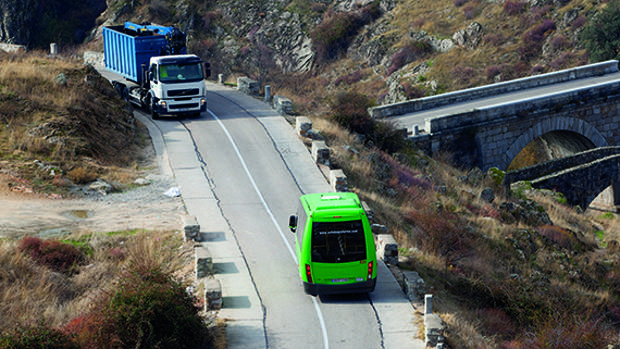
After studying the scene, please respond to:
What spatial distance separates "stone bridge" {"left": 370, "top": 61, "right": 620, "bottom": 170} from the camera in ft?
106

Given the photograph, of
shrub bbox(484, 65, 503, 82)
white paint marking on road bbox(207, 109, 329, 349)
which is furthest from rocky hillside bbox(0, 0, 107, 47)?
white paint marking on road bbox(207, 109, 329, 349)

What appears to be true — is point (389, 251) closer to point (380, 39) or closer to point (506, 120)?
point (506, 120)

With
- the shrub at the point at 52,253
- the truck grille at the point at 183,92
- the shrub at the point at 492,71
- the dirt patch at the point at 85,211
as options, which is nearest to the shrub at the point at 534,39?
the shrub at the point at 492,71

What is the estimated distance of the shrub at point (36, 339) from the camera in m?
10.4

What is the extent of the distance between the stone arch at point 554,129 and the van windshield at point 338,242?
896 inches

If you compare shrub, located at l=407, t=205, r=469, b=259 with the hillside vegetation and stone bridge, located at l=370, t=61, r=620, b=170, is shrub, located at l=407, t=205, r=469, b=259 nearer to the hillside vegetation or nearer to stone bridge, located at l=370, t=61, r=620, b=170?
the hillside vegetation

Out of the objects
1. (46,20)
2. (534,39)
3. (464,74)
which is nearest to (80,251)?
(464,74)

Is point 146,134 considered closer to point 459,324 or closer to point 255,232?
point 255,232

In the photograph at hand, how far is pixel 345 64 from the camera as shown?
6078 centimetres

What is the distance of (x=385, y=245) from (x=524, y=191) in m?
16.4

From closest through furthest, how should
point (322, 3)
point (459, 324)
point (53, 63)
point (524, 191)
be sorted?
point (459, 324), point (53, 63), point (524, 191), point (322, 3)

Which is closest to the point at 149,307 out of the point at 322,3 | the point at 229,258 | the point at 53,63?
the point at 229,258

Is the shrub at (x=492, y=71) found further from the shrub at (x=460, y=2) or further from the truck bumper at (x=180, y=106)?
the truck bumper at (x=180, y=106)

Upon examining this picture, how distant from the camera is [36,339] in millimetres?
10602
